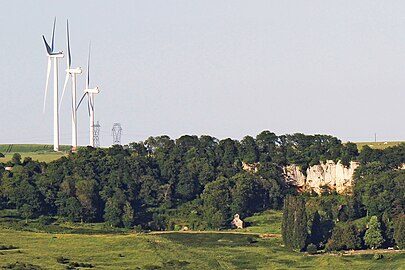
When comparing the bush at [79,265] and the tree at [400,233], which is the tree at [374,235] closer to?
the tree at [400,233]

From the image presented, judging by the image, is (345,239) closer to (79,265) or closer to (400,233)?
(400,233)

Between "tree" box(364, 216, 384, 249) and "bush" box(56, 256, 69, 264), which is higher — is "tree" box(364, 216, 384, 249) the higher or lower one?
the higher one

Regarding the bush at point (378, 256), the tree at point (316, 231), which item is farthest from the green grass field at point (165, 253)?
the tree at point (316, 231)

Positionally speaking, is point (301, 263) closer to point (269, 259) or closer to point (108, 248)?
point (269, 259)

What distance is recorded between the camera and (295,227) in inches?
7160

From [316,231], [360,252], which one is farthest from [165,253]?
[360,252]

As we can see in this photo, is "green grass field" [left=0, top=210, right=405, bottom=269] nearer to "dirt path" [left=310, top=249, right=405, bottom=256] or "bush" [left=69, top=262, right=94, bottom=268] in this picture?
"bush" [left=69, top=262, right=94, bottom=268]

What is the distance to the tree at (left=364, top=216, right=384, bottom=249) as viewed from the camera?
595ft

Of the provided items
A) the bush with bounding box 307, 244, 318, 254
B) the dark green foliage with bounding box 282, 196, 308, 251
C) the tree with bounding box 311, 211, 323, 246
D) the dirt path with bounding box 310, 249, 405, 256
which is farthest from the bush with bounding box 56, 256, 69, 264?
the tree with bounding box 311, 211, 323, 246

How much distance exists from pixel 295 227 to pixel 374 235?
12.2 meters

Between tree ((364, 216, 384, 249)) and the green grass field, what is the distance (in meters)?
7.34

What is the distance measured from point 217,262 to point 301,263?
12.1m

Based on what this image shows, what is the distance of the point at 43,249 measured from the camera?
169000 millimetres

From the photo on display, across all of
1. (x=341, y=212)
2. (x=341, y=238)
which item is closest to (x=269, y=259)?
(x=341, y=238)
